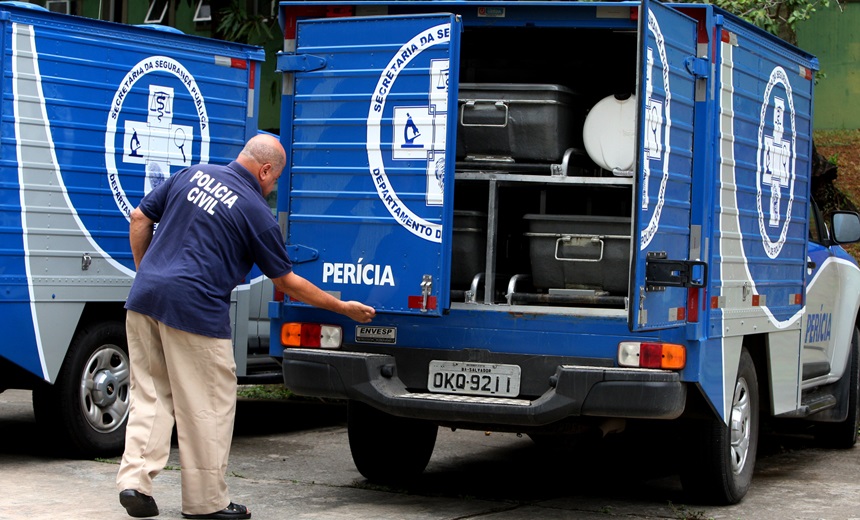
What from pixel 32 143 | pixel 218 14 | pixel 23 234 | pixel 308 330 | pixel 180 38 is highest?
pixel 218 14

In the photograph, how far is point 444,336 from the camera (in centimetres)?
676

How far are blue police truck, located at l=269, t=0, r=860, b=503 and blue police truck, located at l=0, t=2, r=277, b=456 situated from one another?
1618mm

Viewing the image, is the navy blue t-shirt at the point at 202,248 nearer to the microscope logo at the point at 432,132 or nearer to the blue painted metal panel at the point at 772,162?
the microscope logo at the point at 432,132

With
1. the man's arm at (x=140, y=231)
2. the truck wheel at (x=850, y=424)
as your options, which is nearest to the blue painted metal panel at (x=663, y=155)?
the man's arm at (x=140, y=231)

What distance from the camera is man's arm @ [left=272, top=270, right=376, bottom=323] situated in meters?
6.30

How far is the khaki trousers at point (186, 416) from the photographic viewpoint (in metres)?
6.11

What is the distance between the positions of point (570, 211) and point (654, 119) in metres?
1.57

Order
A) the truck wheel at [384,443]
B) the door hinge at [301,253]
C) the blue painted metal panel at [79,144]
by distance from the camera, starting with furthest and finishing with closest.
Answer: the blue painted metal panel at [79,144] → the truck wheel at [384,443] → the door hinge at [301,253]

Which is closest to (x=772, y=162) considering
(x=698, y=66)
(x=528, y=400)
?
(x=698, y=66)

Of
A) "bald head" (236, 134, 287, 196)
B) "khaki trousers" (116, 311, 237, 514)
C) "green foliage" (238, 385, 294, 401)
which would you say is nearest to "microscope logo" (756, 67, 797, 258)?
"bald head" (236, 134, 287, 196)

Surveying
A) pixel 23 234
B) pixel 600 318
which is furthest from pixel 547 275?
pixel 23 234

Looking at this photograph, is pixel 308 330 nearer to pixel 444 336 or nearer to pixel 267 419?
pixel 444 336

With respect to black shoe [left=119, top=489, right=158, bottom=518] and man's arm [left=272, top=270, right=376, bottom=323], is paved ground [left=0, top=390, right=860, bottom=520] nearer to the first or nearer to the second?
black shoe [left=119, top=489, right=158, bottom=518]

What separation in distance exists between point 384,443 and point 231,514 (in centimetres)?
146
